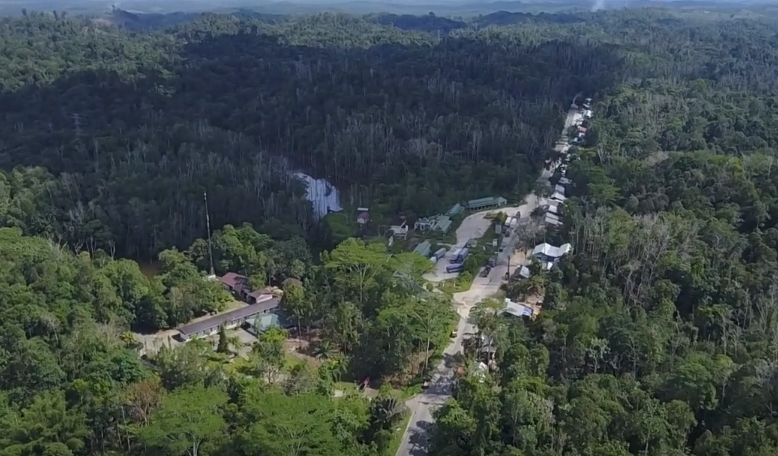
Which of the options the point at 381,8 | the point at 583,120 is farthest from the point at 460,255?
the point at 381,8

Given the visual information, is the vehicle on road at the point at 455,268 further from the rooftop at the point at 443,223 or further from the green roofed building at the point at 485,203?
the green roofed building at the point at 485,203

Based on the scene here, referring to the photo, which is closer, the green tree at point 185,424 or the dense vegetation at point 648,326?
the green tree at point 185,424

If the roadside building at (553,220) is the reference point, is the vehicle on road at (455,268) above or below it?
below

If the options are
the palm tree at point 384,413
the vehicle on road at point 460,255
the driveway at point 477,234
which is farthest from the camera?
the vehicle on road at point 460,255

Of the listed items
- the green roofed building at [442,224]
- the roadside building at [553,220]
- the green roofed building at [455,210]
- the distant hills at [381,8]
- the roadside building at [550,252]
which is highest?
the distant hills at [381,8]

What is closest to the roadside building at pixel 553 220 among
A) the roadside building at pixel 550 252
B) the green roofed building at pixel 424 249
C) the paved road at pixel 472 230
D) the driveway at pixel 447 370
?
the paved road at pixel 472 230

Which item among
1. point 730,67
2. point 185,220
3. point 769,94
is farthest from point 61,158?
point 730,67

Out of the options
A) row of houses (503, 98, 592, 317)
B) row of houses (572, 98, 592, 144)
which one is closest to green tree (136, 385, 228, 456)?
row of houses (503, 98, 592, 317)
